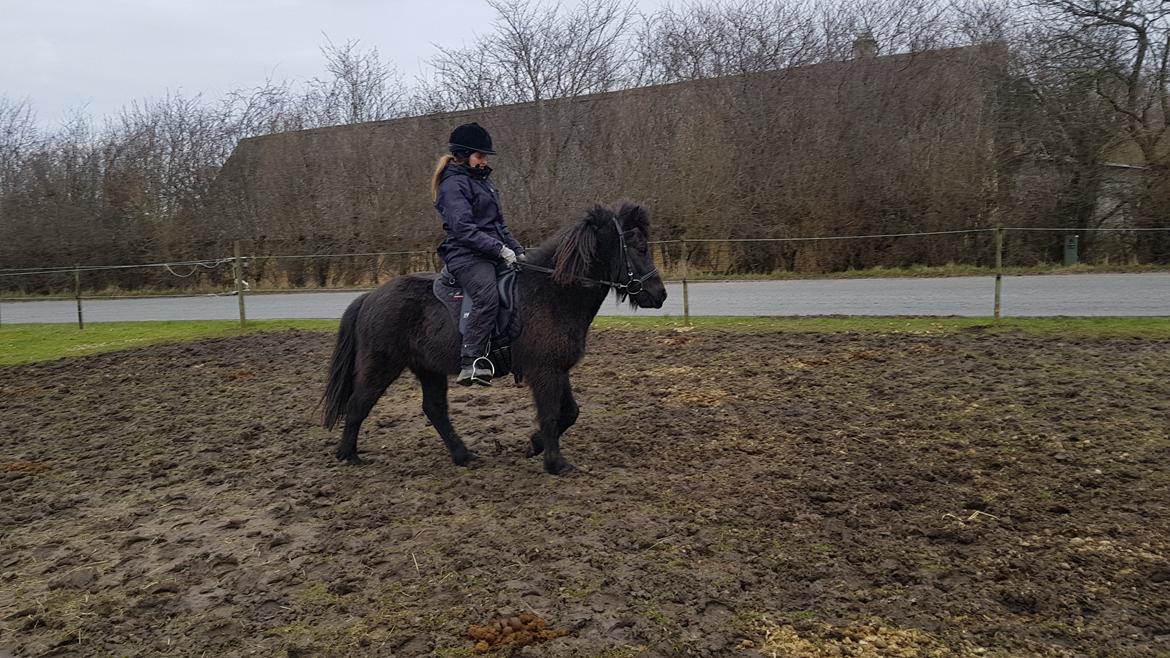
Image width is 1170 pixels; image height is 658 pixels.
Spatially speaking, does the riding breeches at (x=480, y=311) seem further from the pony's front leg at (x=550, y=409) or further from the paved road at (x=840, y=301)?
the paved road at (x=840, y=301)

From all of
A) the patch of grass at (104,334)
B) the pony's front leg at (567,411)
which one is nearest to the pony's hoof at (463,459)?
the pony's front leg at (567,411)

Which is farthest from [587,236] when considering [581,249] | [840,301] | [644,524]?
[840,301]

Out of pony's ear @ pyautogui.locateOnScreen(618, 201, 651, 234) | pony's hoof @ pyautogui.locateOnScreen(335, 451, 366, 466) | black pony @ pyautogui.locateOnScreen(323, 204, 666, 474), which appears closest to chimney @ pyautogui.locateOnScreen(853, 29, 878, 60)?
pony's ear @ pyautogui.locateOnScreen(618, 201, 651, 234)

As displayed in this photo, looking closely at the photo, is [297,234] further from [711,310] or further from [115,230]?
[711,310]

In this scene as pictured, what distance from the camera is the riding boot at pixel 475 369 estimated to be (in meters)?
5.75

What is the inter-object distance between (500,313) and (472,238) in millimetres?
614

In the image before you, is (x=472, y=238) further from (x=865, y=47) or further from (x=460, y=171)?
(x=865, y=47)

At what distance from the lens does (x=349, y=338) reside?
6625mm

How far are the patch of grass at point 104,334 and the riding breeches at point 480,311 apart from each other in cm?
1050

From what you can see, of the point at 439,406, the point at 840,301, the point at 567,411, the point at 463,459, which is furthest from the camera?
the point at 840,301

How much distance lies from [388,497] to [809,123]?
859 inches

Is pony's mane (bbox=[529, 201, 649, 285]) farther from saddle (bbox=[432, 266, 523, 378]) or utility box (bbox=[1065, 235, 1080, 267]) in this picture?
utility box (bbox=[1065, 235, 1080, 267])

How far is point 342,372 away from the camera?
662 cm

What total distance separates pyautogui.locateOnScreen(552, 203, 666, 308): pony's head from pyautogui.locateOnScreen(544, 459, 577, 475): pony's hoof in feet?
4.39
